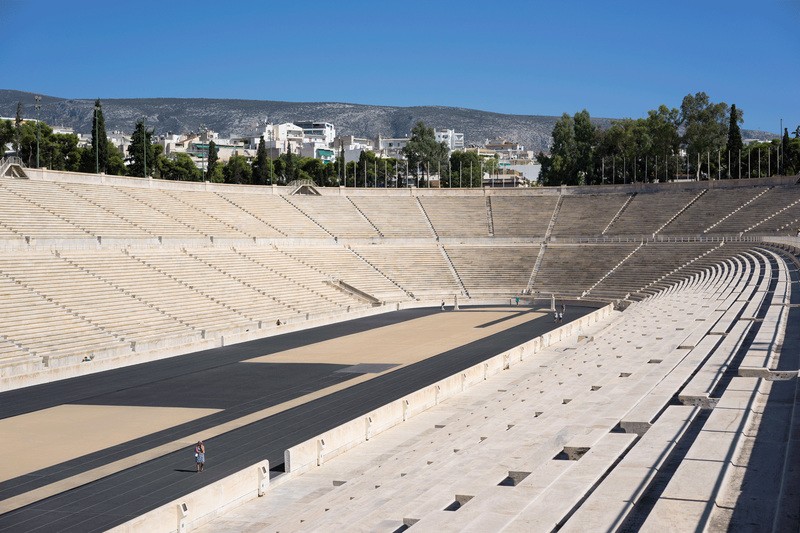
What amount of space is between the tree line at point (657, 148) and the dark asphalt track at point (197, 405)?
52.5m

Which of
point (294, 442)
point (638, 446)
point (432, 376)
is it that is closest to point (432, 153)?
point (432, 376)

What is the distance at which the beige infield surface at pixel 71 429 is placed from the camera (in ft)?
58.1

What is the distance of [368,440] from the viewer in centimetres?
1764

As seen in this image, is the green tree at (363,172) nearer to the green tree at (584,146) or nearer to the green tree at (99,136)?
the green tree at (584,146)

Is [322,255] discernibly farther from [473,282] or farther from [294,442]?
[294,442]

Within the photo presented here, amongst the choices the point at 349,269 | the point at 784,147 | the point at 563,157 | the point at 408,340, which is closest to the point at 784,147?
the point at 784,147

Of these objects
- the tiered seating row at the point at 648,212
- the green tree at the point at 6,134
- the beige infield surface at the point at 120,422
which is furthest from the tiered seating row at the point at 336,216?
the green tree at the point at 6,134

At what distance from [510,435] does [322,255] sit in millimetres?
43154

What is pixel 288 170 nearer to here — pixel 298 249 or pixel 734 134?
pixel 298 249

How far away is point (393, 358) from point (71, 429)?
516 inches

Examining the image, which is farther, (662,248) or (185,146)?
(185,146)

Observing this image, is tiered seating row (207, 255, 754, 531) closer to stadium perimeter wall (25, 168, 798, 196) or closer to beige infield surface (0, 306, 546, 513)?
beige infield surface (0, 306, 546, 513)

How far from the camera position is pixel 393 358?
101 feet

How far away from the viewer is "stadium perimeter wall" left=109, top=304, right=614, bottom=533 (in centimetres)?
1178
